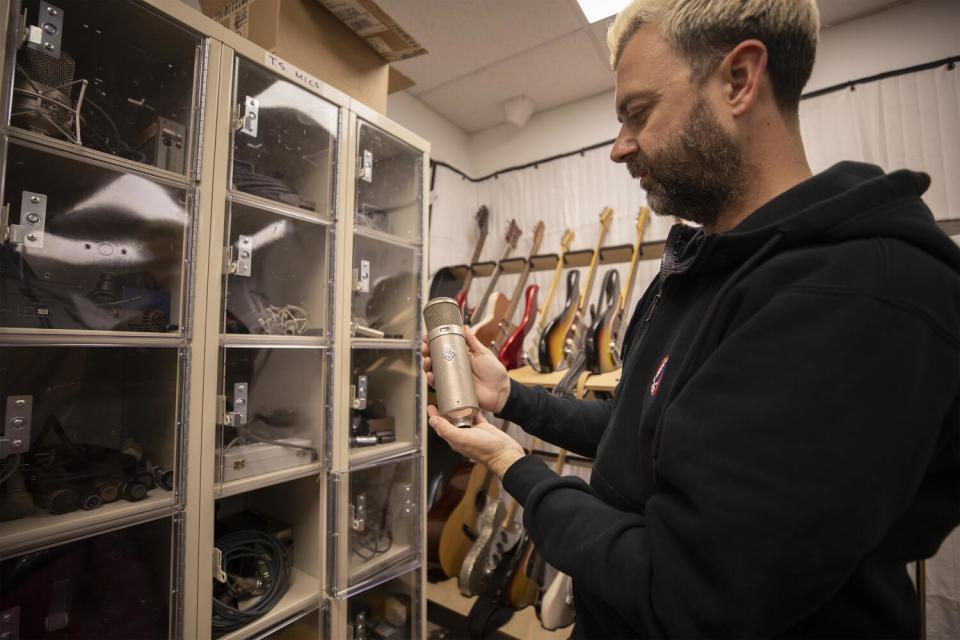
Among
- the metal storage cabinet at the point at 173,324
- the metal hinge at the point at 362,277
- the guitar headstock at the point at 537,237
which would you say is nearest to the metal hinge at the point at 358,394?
the metal storage cabinet at the point at 173,324

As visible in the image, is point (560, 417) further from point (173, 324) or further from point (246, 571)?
point (246, 571)

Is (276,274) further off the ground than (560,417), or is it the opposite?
(276,274)

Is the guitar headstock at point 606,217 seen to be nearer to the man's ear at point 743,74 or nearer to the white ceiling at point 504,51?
the white ceiling at point 504,51

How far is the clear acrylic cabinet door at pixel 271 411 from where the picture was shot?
141 centimetres

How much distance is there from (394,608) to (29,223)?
178 centimetres

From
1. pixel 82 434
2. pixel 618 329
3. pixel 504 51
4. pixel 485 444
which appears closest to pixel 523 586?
pixel 618 329

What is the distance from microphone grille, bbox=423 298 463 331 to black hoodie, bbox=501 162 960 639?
0.46 m

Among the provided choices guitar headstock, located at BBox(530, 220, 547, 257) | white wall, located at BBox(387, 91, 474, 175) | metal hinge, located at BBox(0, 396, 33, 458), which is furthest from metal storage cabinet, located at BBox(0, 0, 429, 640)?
guitar headstock, located at BBox(530, 220, 547, 257)

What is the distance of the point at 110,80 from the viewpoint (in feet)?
4.27

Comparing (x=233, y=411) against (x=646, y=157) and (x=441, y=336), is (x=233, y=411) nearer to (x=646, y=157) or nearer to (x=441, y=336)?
(x=441, y=336)

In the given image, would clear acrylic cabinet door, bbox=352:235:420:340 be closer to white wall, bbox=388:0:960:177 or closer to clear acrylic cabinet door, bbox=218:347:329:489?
clear acrylic cabinet door, bbox=218:347:329:489

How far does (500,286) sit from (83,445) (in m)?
2.46

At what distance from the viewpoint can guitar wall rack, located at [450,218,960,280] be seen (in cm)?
254

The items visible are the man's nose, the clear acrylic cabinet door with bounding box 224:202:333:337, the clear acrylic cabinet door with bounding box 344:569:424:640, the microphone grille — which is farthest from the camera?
the clear acrylic cabinet door with bounding box 344:569:424:640
